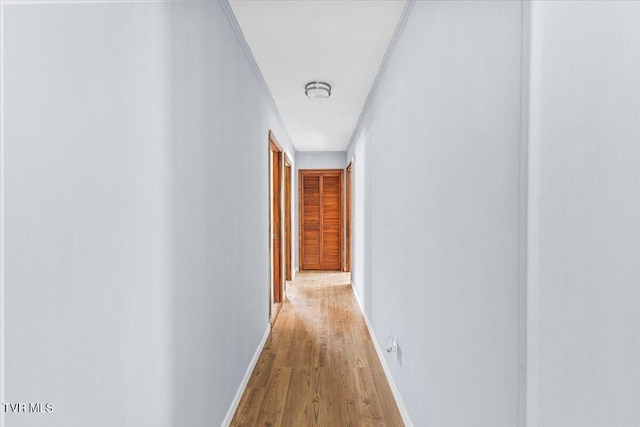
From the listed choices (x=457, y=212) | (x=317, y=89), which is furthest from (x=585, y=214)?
(x=317, y=89)

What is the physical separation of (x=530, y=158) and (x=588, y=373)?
48 centimetres

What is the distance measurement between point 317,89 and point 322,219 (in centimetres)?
379

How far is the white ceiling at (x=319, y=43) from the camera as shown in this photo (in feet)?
6.31

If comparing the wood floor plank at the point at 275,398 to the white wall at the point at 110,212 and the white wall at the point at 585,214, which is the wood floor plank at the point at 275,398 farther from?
the white wall at the point at 585,214

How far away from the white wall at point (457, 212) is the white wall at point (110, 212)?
1.03 meters

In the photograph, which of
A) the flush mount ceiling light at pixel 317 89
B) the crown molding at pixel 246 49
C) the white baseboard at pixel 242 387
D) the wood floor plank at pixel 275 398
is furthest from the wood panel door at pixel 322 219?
the wood floor plank at pixel 275 398

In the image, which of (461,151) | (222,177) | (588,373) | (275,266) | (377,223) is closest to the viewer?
(588,373)

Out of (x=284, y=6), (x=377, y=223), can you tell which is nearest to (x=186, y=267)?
(x=284, y=6)

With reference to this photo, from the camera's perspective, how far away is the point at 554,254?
29.2 inches

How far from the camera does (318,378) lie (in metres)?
2.44

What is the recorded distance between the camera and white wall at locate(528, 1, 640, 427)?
693 mm

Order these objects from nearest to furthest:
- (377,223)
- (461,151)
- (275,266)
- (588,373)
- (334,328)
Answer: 1. (588,373)
2. (461,151)
3. (377,223)
4. (334,328)
5. (275,266)

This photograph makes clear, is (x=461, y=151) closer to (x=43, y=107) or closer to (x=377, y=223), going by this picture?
(x=43, y=107)

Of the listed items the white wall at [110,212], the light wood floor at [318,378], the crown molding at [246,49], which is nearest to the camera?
the white wall at [110,212]
